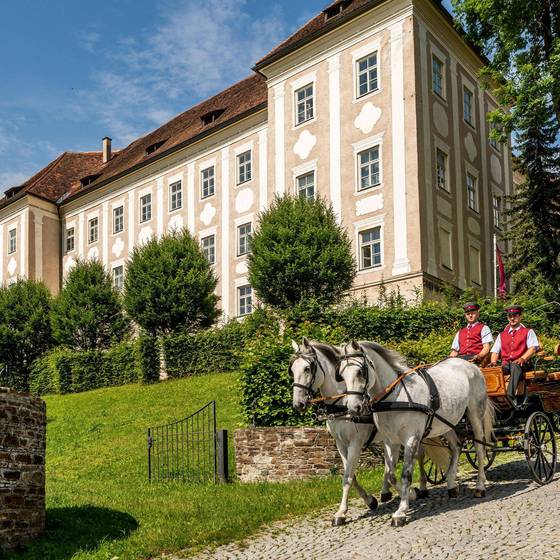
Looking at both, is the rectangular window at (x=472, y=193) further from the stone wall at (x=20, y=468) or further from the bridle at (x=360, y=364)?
the stone wall at (x=20, y=468)

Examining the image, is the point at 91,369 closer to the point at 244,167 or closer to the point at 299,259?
the point at 244,167

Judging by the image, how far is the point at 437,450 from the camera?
36.2ft

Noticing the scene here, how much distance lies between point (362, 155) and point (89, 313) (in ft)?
46.3

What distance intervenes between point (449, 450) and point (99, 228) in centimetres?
3832

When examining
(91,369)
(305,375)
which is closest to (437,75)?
(91,369)

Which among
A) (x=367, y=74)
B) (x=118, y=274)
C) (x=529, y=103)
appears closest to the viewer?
(x=529, y=103)

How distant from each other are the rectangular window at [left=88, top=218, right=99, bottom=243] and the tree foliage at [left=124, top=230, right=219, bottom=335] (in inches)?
510

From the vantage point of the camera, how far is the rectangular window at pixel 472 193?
34219mm

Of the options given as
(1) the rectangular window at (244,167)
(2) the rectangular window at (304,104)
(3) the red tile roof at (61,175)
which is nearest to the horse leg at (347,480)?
(2) the rectangular window at (304,104)

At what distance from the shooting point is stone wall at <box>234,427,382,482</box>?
1402 cm

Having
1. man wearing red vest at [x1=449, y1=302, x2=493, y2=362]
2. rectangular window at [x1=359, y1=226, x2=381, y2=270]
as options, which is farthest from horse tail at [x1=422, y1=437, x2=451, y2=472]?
rectangular window at [x1=359, y1=226, x2=381, y2=270]

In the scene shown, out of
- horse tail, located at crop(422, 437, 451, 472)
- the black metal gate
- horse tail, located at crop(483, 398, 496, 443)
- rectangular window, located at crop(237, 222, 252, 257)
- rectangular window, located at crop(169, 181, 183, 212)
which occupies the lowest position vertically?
the black metal gate

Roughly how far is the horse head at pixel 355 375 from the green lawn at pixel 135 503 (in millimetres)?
2376

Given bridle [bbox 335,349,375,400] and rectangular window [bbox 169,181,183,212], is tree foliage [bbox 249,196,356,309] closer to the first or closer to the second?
rectangular window [bbox 169,181,183,212]
